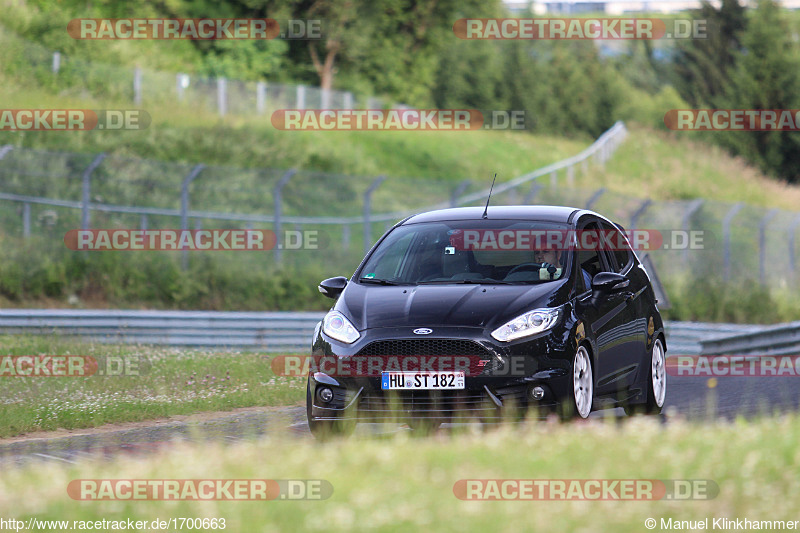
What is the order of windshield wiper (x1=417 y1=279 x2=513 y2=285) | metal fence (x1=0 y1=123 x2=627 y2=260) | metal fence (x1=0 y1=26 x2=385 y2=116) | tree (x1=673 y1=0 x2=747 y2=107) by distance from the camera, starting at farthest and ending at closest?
tree (x1=673 y1=0 x2=747 y2=107)
metal fence (x1=0 y1=26 x2=385 y2=116)
metal fence (x1=0 y1=123 x2=627 y2=260)
windshield wiper (x1=417 y1=279 x2=513 y2=285)

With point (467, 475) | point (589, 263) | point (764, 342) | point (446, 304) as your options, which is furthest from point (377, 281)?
point (764, 342)

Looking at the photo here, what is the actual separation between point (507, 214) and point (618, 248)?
1185 mm

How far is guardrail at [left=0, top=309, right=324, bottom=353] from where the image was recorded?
18.5 metres

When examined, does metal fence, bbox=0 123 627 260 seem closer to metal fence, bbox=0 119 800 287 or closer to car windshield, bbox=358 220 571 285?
metal fence, bbox=0 119 800 287

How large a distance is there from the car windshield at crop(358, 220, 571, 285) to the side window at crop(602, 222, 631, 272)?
833 millimetres

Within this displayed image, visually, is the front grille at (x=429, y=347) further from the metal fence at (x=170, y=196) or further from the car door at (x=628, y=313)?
the metal fence at (x=170, y=196)

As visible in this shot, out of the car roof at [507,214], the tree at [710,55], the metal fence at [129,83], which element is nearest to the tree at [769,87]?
the tree at [710,55]

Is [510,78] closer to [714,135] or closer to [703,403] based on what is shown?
[714,135]

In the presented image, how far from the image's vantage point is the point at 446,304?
9273 mm

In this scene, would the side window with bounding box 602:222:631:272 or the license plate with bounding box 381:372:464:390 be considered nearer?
the license plate with bounding box 381:372:464:390

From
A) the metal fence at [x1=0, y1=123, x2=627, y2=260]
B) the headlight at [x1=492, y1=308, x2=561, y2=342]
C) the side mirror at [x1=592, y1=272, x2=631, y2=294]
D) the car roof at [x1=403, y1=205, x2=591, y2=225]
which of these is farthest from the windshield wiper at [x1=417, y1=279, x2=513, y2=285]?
the metal fence at [x1=0, y1=123, x2=627, y2=260]

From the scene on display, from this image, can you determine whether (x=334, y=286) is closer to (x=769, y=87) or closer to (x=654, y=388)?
(x=654, y=388)

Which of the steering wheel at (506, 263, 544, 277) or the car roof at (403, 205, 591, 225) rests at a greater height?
the car roof at (403, 205, 591, 225)

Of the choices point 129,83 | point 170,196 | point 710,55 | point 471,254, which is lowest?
point 471,254
